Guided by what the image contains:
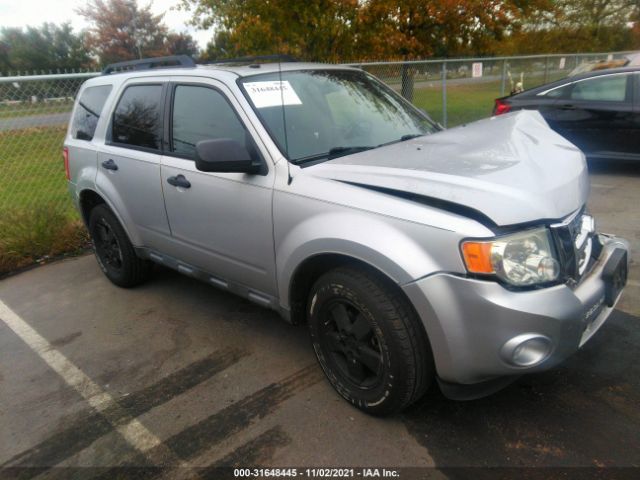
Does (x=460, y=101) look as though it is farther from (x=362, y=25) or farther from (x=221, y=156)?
(x=221, y=156)

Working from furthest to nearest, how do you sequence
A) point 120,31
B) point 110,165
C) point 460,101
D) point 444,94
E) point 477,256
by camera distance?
point 120,31 → point 460,101 → point 444,94 → point 110,165 → point 477,256

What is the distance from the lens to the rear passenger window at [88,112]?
171 inches

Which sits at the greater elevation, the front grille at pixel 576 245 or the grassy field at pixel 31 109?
the grassy field at pixel 31 109

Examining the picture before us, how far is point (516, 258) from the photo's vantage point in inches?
84.7

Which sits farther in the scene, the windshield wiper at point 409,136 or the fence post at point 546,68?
the fence post at point 546,68

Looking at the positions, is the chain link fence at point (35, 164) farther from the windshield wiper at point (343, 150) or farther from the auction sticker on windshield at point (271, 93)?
the windshield wiper at point (343, 150)

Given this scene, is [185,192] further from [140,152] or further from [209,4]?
[209,4]

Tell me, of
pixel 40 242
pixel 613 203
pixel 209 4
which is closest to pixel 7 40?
pixel 209 4

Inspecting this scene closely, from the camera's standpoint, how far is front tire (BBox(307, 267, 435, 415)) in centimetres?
234

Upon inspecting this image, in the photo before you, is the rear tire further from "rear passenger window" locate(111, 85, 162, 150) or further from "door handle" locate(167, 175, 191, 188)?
"door handle" locate(167, 175, 191, 188)

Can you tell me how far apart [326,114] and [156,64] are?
6.21ft

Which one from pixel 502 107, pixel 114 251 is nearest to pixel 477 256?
pixel 114 251

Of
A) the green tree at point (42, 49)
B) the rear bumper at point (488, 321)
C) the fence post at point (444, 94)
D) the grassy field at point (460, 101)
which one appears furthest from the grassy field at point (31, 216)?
the green tree at point (42, 49)

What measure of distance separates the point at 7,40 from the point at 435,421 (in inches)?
2510
